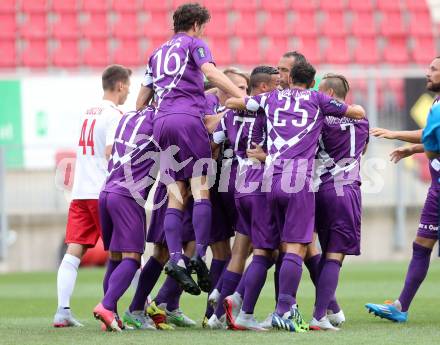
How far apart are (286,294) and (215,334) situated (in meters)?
0.57

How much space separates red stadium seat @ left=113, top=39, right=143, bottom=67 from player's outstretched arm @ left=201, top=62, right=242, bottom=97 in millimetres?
11775

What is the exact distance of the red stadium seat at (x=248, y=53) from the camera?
64.7 ft

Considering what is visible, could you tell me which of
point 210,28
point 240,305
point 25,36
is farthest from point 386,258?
point 240,305

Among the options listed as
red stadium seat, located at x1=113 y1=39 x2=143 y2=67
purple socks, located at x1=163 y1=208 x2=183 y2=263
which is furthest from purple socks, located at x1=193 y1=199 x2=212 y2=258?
red stadium seat, located at x1=113 y1=39 x2=143 y2=67

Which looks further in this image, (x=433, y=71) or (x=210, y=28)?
(x=210, y=28)

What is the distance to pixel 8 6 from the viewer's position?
2009 cm

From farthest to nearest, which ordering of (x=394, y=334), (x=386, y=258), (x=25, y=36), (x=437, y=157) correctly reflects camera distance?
(x=25, y=36)
(x=386, y=258)
(x=437, y=157)
(x=394, y=334)

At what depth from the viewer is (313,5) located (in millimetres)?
20750

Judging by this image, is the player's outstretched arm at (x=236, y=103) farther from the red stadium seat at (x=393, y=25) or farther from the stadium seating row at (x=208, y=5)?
the red stadium seat at (x=393, y=25)

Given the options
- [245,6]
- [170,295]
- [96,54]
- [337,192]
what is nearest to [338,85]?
[337,192]

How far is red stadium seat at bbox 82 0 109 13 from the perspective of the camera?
2022 centimetres

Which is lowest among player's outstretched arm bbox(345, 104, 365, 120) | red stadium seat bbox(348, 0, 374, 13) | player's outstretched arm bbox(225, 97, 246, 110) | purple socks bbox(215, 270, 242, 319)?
purple socks bbox(215, 270, 242, 319)

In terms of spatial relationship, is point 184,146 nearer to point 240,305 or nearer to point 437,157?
point 240,305

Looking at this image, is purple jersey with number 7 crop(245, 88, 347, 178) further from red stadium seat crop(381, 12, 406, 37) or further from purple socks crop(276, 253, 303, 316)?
red stadium seat crop(381, 12, 406, 37)
